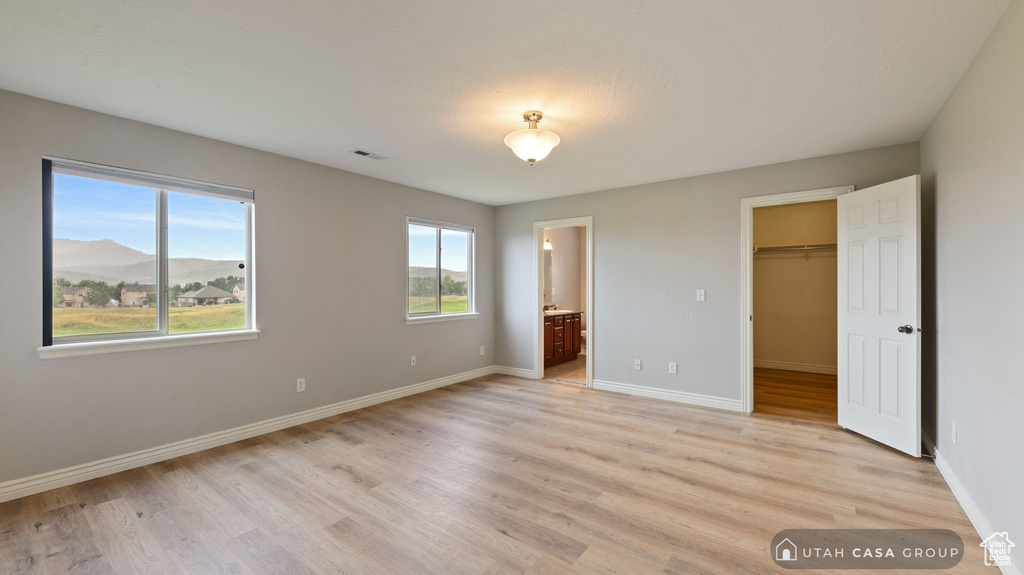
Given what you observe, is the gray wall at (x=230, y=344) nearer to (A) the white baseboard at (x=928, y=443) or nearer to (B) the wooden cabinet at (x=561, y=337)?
(B) the wooden cabinet at (x=561, y=337)

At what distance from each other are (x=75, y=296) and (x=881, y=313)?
5865 mm

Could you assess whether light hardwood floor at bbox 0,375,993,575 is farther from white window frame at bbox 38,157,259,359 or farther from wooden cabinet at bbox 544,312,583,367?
wooden cabinet at bbox 544,312,583,367

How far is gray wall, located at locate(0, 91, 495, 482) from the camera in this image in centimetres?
250

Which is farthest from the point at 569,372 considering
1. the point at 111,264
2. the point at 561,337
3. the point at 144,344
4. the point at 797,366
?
the point at 111,264

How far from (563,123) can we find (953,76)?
87.5 inches

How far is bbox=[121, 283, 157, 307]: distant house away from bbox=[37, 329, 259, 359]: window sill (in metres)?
0.28

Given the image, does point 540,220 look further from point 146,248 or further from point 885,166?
point 146,248

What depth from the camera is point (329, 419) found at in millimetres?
3939

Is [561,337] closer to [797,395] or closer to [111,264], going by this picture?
[797,395]

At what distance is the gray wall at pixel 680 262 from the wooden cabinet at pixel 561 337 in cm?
119

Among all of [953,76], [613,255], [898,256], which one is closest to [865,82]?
[953,76]

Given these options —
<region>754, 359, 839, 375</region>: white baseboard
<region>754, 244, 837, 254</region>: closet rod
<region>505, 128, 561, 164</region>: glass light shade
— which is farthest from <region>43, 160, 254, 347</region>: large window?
<region>754, 359, 839, 375</region>: white baseboard

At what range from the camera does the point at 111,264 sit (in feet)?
9.41

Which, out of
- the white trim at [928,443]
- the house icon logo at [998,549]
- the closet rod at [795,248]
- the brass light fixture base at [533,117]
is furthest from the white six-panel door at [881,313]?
the brass light fixture base at [533,117]
